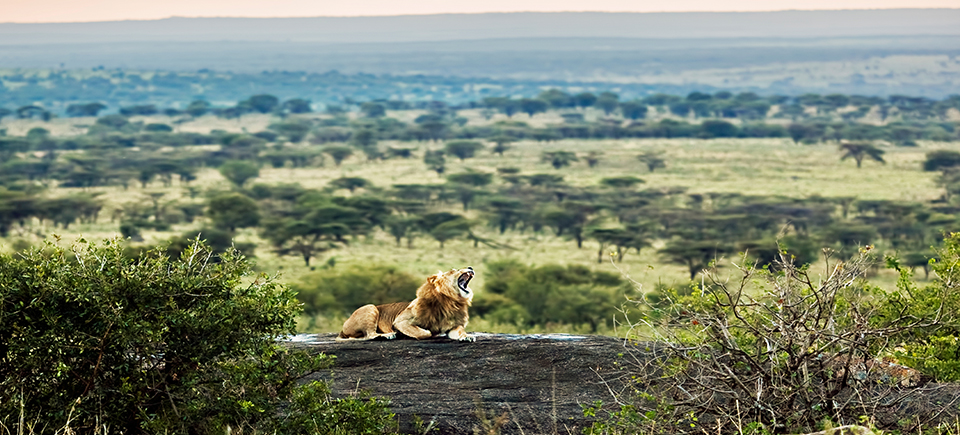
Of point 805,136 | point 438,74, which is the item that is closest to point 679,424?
point 805,136

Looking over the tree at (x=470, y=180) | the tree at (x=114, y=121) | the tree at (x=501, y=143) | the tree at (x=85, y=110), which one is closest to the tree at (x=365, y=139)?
the tree at (x=501, y=143)

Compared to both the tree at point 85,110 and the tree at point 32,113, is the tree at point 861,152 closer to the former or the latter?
the tree at point 32,113

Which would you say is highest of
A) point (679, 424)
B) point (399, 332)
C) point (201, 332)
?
point (201, 332)

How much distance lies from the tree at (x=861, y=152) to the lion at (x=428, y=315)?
177 feet

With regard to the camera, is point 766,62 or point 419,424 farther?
point 766,62

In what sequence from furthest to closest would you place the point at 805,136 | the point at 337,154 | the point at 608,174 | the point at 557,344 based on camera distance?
the point at 805,136 < the point at 337,154 < the point at 608,174 < the point at 557,344

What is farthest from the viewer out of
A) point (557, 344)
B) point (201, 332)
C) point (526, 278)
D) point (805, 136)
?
point (805, 136)

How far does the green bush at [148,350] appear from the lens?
17.6 feet

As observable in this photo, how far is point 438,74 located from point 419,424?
633 feet

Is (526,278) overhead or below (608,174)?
overhead

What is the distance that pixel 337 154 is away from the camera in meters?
63.2

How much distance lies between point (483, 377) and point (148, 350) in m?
2.66

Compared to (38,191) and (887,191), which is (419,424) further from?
(887,191)

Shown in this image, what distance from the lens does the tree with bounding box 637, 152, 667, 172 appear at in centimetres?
5914
